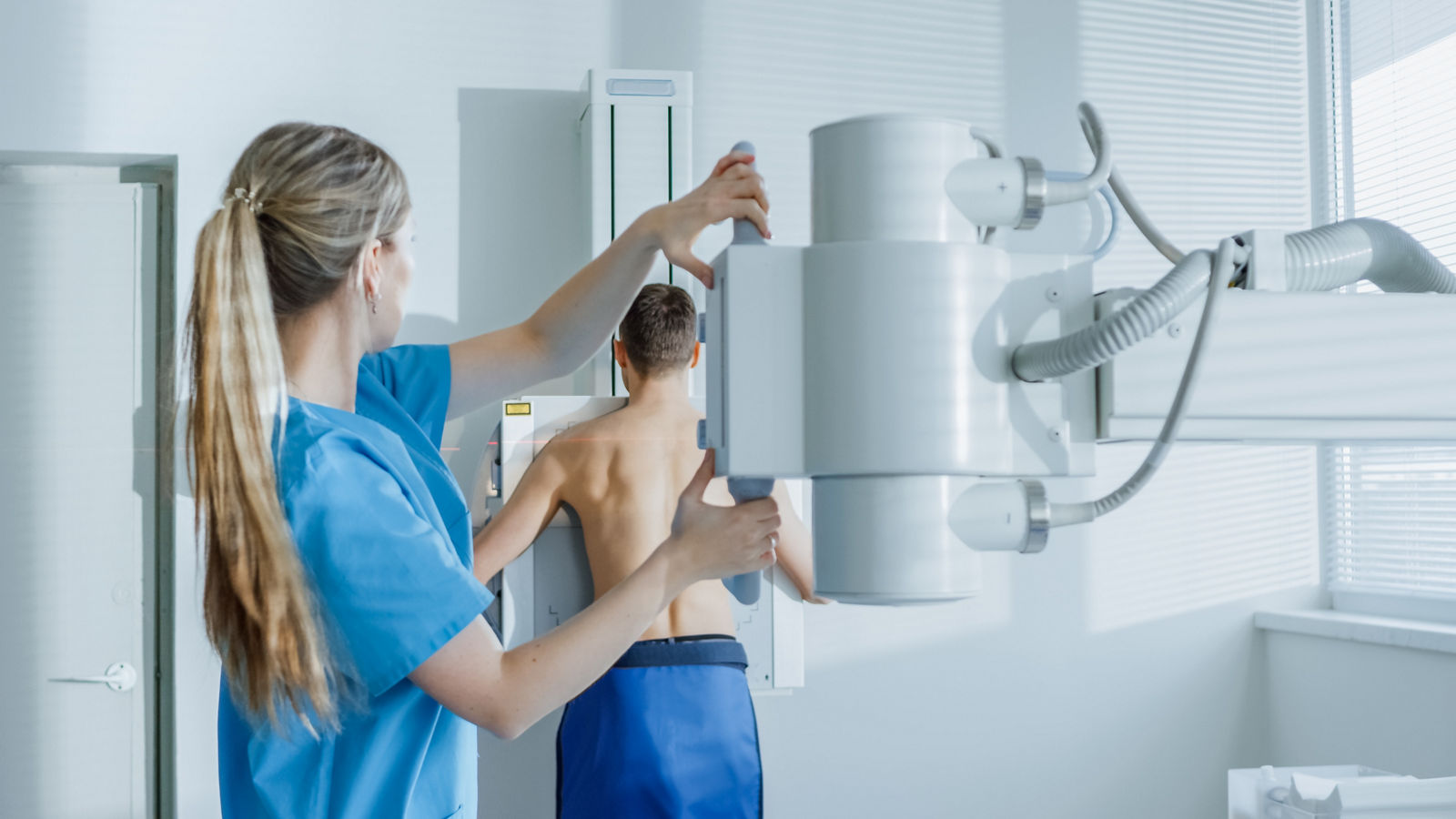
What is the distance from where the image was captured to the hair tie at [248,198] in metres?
0.66

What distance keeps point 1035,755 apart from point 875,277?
1.96 metres

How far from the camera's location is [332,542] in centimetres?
60

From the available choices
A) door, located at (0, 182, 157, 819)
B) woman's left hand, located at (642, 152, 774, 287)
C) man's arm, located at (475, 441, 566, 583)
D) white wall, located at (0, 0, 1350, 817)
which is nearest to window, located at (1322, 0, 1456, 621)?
white wall, located at (0, 0, 1350, 817)

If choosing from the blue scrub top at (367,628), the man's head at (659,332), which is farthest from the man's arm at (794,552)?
the blue scrub top at (367,628)

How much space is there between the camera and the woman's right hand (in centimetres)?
49

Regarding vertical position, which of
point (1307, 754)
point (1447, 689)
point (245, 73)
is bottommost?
point (1307, 754)

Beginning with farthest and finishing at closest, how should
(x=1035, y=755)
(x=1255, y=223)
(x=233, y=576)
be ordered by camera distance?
1. (x=1255, y=223)
2. (x=1035, y=755)
3. (x=233, y=576)

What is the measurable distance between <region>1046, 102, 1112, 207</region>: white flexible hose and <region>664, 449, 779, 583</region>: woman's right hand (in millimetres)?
161

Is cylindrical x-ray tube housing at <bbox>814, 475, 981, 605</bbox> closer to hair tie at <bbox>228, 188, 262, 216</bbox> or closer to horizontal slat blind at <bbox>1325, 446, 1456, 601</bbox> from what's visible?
hair tie at <bbox>228, 188, 262, 216</bbox>

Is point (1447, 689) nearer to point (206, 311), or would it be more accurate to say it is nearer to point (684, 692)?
point (684, 692)

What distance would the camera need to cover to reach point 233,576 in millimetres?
605

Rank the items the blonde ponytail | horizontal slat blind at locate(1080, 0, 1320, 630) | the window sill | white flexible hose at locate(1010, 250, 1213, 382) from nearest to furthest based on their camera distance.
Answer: white flexible hose at locate(1010, 250, 1213, 382) → the blonde ponytail → the window sill → horizontal slat blind at locate(1080, 0, 1320, 630)

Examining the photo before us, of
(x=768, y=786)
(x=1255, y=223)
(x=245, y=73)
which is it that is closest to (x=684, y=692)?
(x=768, y=786)

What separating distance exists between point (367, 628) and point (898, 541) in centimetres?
35
